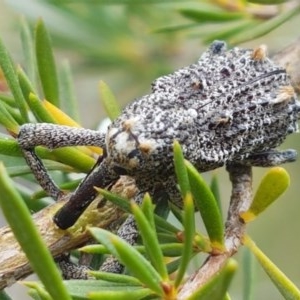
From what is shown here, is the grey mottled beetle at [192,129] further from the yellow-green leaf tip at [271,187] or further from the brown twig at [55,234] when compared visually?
the yellow-green leaf tip at [271,187]

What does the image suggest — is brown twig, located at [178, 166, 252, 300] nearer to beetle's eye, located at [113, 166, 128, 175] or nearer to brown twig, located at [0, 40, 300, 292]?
brown twig, located at [0, 40, 300, 292]

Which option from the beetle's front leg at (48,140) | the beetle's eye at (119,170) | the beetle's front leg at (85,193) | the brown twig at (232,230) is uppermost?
the beetle's front leg at (48,140)

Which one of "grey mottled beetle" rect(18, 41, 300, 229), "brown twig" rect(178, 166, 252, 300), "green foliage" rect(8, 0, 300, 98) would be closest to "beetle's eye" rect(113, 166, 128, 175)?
"grey mottled beetle" rect(18, 41, 300, 229)

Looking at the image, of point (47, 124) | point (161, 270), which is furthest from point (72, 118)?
point (161, 270)

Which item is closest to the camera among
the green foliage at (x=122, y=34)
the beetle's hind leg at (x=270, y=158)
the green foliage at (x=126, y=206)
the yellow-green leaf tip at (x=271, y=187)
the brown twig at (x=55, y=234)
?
the green foliage at (x=126, y=206)

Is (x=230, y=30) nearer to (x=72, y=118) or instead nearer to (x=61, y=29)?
(x=72, y=118)

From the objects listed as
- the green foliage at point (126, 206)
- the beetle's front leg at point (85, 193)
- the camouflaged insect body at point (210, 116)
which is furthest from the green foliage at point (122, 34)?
the beetle's front leg at point (85, 193)

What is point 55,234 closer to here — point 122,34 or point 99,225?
point 99,225

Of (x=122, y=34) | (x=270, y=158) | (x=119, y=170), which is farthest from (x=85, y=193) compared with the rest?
(x=122, y=34)
